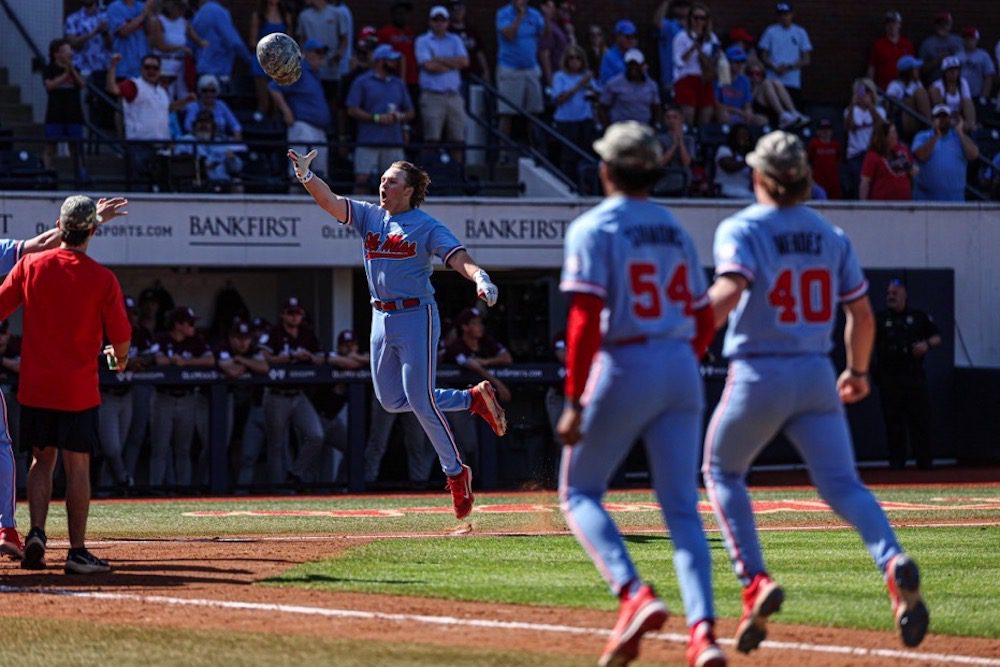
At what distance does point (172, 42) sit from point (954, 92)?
10.4 meters

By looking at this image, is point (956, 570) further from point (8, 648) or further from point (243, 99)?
point (243, 99)

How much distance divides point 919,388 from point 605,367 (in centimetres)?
1472

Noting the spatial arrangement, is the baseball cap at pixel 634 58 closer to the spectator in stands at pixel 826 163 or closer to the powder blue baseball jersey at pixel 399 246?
the spectator in stands at pixel 826 163

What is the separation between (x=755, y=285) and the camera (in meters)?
6.41

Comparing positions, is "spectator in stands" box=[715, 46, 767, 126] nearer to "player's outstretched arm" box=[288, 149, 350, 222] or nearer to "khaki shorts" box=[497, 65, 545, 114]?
"khaki shorts" box=[497, 65, 545, 114]

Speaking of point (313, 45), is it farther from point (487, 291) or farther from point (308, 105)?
point (487, 291)

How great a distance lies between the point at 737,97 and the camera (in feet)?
74.1

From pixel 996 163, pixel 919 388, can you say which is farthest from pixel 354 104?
pixel 996 163

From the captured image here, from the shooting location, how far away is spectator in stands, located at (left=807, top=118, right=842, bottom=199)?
21344 millimetres

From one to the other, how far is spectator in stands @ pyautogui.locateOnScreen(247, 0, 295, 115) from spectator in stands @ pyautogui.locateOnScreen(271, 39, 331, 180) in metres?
0.22

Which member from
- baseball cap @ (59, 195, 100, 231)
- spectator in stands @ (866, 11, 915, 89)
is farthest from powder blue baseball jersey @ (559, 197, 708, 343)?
spectator in stands @ (866, 11, 915, 89)

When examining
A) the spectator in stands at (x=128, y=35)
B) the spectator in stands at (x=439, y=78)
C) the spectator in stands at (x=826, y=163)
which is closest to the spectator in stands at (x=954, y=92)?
the spectator in stands at (x=826, y=163)

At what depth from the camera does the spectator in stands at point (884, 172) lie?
21.1 m

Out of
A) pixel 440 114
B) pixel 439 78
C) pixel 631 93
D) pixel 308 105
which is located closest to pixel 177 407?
pixel 308 105
